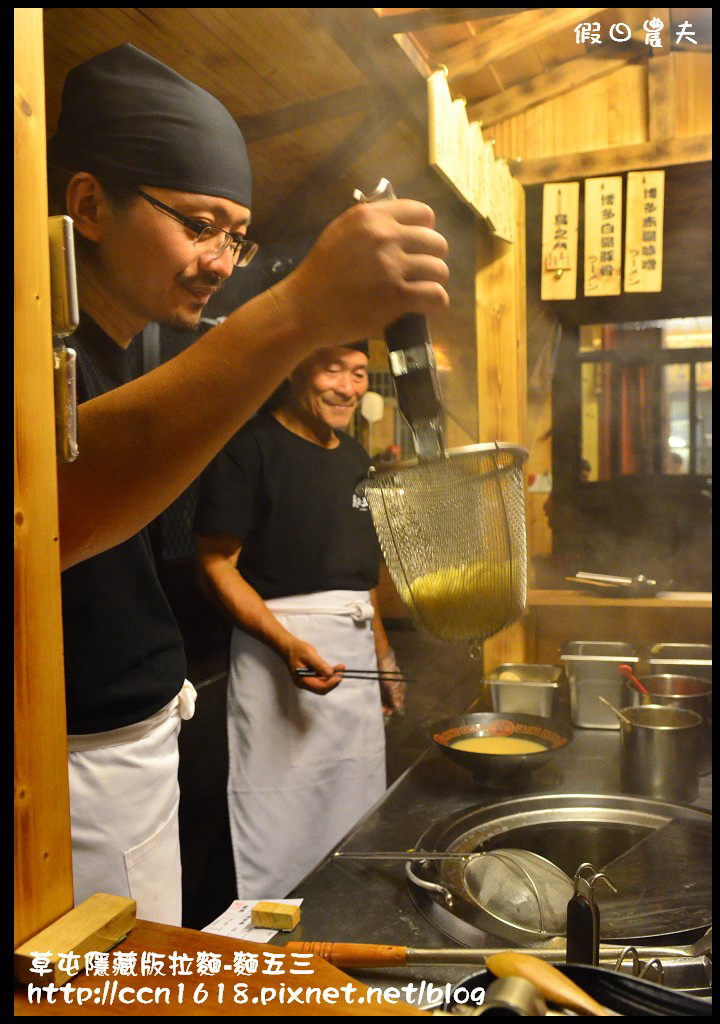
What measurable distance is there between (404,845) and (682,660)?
127 cm

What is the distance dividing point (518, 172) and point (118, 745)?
2.35 m

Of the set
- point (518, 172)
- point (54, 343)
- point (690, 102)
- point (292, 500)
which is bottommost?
point (292, 500)

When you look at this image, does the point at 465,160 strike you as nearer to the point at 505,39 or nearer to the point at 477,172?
the point at 477,172

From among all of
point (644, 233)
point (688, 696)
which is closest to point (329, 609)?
point (688, 696)

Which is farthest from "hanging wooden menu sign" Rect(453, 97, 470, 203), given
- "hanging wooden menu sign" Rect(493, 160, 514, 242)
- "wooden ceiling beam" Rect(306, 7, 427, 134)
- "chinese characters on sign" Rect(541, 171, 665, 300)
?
"chinese characters on sign" Rect(541, 171, 665, 300)

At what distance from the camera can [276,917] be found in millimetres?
1047

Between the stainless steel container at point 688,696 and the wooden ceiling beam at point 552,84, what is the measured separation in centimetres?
178

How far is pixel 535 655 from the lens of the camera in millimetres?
2918

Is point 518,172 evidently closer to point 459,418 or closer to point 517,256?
point 517,256

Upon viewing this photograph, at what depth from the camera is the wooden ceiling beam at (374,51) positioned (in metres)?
1.64

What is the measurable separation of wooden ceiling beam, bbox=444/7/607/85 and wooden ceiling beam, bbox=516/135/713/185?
29.6 inches

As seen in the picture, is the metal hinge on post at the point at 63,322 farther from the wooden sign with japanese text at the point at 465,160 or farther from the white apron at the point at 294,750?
the white apron at the point at 294,750

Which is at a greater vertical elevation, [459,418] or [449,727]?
[459,418]
